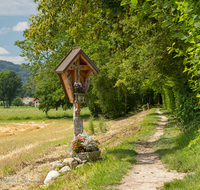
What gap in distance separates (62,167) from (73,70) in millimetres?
3768

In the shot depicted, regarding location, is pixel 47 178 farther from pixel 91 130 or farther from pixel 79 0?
pixel 91 130

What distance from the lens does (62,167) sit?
7320 millimetres

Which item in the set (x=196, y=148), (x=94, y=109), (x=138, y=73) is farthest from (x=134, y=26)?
(x=94, y=109)

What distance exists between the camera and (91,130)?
17.5 metres

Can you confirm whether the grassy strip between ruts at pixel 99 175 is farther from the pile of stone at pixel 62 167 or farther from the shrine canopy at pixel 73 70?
the shrine canopy at pixel 73 70

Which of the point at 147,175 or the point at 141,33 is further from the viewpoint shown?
the point at 141,33

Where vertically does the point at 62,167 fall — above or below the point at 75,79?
below

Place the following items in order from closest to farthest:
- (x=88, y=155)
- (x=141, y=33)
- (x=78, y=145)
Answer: (x=88, y=155) → (x=78, y=145) → (x=141, y=33)

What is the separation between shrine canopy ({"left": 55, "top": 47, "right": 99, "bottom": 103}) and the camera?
8.23m

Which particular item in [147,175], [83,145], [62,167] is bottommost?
[62,167]

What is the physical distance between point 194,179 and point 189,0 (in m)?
3.74

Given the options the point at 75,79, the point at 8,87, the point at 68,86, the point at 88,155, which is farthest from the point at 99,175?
the point at 8,87

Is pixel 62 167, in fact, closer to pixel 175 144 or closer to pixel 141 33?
pixel 175 144

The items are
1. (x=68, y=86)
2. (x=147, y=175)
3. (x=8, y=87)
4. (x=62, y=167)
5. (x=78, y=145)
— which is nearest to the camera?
(x=147, y=175)
